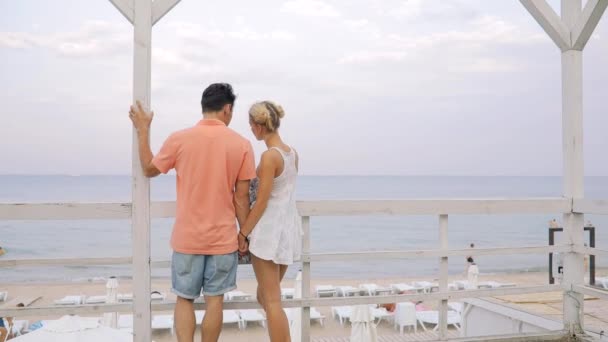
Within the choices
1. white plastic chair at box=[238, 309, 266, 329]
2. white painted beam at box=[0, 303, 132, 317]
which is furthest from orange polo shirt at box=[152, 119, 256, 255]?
white plastic chair at box=[238, 309, 266, 329]

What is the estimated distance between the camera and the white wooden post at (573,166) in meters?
3.43

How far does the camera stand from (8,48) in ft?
113

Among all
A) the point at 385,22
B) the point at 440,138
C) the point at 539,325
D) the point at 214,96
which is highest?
the point at 385,22

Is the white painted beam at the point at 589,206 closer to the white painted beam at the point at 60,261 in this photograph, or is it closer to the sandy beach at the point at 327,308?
the sandy beach at the point at 327,308

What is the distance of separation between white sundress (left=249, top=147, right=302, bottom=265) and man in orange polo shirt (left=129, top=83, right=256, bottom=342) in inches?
4.0

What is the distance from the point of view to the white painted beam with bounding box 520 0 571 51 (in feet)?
11.0

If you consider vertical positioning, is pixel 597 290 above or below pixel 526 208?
below


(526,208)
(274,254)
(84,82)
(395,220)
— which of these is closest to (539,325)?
(526,208)

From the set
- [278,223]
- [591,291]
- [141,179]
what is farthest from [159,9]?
[591,291]

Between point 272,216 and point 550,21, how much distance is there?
2.27 metres

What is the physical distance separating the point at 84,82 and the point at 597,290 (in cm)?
3339

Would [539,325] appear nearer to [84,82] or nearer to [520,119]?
[84,82]

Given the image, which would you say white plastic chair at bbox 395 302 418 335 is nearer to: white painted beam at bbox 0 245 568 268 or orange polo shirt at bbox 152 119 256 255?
white painted beam at bbox 0 245 568 268

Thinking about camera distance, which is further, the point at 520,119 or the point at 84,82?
the point at 520,119
